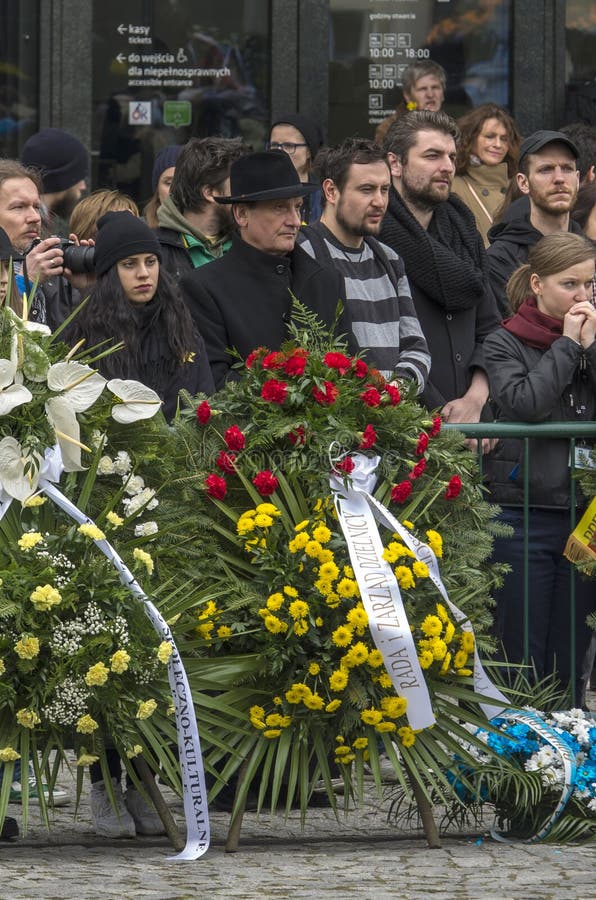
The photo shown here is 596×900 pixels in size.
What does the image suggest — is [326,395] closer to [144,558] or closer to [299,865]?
[144,558]

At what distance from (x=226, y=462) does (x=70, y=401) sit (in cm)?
55

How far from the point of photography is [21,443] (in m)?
5.36

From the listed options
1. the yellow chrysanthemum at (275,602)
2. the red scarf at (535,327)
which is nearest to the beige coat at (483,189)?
the red scarf at (535,327)

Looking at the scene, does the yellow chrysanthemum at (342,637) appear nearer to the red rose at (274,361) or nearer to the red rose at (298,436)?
the red rose at (298,436)

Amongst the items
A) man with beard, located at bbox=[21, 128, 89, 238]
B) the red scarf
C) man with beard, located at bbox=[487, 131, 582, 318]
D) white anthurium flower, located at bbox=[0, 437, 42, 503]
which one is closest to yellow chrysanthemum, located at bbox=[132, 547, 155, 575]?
white anthurium flower, located at bbox=[0, 437, 42, 503]

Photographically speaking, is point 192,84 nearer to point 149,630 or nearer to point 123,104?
point 123,104

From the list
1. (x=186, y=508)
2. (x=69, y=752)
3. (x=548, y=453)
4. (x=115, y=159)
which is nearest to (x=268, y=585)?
(x=186, y=508)

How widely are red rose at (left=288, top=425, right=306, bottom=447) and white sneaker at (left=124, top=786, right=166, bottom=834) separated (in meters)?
1.20

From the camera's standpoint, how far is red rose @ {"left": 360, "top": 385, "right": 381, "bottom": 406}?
19.1 feet

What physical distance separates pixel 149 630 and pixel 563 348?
224 centimetres

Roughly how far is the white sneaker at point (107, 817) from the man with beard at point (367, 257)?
2198 millimetres

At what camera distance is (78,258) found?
731 centimetres

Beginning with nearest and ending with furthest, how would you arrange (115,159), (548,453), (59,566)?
(59,566), (548,453), (115,159)

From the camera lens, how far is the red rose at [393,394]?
5906 mm
